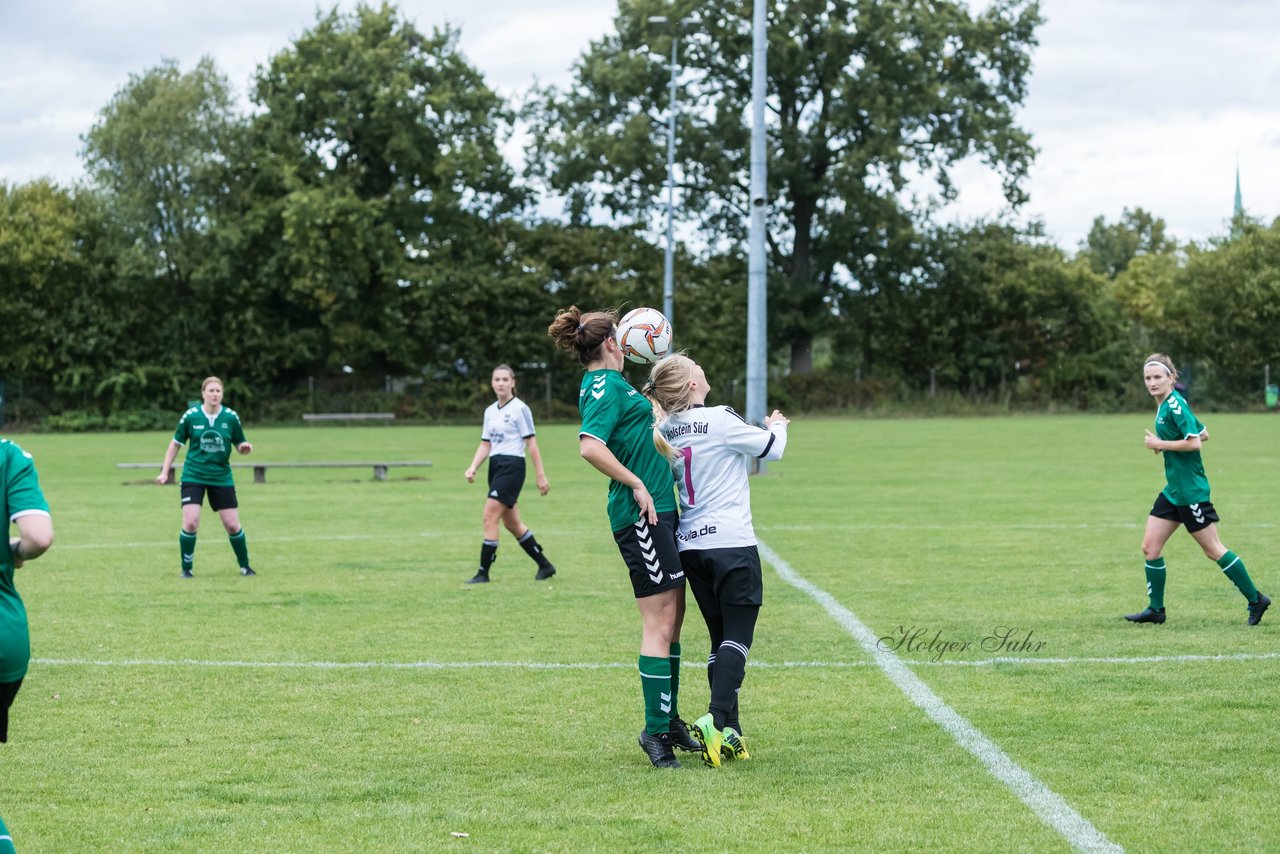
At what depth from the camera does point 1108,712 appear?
6.84 metres

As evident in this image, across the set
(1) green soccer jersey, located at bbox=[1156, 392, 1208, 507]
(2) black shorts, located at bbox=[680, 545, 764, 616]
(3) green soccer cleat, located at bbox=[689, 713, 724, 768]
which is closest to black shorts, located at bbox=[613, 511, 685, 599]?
(2) black shorts, located at bbox=[680, 545, 764, 616]

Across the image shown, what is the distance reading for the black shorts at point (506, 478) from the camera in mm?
12172

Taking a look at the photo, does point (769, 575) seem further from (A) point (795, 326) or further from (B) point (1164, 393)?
(A) point (795, 326)

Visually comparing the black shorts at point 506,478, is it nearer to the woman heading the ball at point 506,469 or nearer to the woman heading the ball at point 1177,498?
the woman heading the ball at point 506,469

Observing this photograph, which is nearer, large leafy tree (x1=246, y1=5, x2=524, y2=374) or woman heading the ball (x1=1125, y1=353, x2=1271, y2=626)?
woman heading the ball (x1=1125, y1=353, x2=1271, y2=626)

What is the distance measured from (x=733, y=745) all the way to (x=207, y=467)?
7837mm

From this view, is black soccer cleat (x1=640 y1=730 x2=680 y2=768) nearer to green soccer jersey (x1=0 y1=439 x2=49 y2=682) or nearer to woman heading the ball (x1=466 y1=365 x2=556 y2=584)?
green soccer jersey (x1=0 y1=439 x2=49 y2=682)

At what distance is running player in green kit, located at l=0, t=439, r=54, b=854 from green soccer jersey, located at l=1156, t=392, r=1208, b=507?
7.06 meters

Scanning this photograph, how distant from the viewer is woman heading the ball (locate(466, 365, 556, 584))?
12164mm

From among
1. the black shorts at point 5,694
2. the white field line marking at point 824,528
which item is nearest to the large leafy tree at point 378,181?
the white field line marking at point 824,528

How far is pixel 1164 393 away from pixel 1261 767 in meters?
3.91

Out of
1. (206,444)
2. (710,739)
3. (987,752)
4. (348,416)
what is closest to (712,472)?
(710,739)

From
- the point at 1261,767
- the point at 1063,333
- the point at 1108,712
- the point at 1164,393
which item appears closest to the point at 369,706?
the point at 1108,712

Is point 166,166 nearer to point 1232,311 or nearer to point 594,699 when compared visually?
point 1232,311
